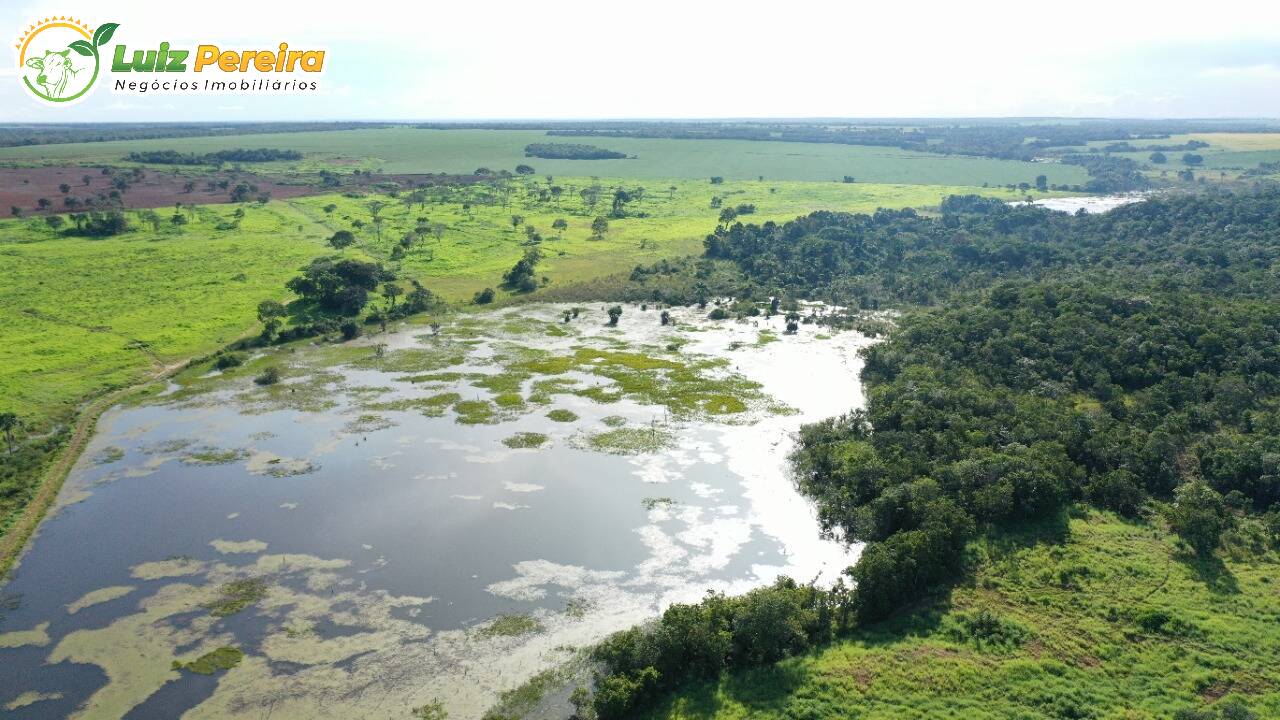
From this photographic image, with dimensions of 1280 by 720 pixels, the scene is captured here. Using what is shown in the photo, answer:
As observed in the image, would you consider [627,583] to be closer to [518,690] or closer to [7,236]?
[518,690]

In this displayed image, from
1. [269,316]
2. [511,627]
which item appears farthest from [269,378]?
[511,627]

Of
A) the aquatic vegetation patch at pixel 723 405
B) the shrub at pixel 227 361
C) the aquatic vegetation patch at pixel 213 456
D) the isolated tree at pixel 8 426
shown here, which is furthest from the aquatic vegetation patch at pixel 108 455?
the aquatic vegetation patch at pixel 723 405

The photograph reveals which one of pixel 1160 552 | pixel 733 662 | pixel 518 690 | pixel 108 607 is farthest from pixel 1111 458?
pixel 108 607

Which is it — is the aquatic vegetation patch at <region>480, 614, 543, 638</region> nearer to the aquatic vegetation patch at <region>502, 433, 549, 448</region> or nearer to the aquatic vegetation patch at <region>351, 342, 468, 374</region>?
the aquatic vegetation patch at <region>502, 433, 549, 448</region>

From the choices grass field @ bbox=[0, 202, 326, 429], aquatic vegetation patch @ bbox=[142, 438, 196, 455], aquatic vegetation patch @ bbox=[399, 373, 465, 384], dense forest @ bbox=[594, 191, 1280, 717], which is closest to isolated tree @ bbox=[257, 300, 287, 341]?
grass field @ bbox=[0, 202, 326, 429]

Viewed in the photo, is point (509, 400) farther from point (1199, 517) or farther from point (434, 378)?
point (1199, 517)

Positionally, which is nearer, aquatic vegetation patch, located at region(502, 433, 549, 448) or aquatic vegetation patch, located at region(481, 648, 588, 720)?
aquatic vegetation patch, located at region(481, 648, 588, 720)
